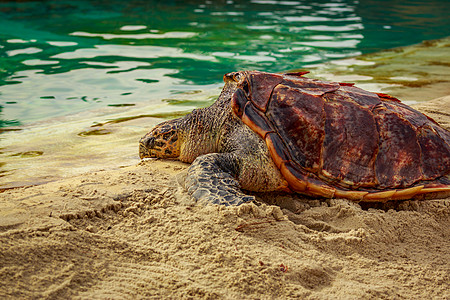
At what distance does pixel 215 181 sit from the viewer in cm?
270

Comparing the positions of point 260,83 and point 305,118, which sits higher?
point 260,83

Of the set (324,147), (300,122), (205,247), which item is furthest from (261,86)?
(205,247)

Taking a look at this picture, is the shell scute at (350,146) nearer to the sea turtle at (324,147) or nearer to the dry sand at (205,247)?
the sea turtle at (324,147)

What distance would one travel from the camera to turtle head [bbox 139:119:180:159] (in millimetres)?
3482

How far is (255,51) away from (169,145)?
18.3 ft

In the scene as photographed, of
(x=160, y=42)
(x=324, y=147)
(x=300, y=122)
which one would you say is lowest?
(x=324, y=147)

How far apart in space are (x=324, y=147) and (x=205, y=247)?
1241 millimetres

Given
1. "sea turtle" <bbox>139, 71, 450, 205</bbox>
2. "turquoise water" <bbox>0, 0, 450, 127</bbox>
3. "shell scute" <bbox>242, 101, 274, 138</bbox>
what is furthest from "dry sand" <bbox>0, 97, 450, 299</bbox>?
"turquoise water" <bbox>0, 0, 450, 127</bbox>

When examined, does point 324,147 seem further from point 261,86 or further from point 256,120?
point 261,86

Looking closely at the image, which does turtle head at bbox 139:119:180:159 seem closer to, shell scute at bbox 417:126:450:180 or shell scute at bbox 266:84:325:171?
shell scute at bbox 266:84:325:171

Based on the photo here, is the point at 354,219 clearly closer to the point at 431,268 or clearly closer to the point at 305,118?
the point at 431,268

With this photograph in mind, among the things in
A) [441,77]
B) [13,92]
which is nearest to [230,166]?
[13,92]

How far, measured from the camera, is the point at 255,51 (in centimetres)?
858

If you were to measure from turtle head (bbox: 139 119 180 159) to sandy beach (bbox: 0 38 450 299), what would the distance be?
73 cm
